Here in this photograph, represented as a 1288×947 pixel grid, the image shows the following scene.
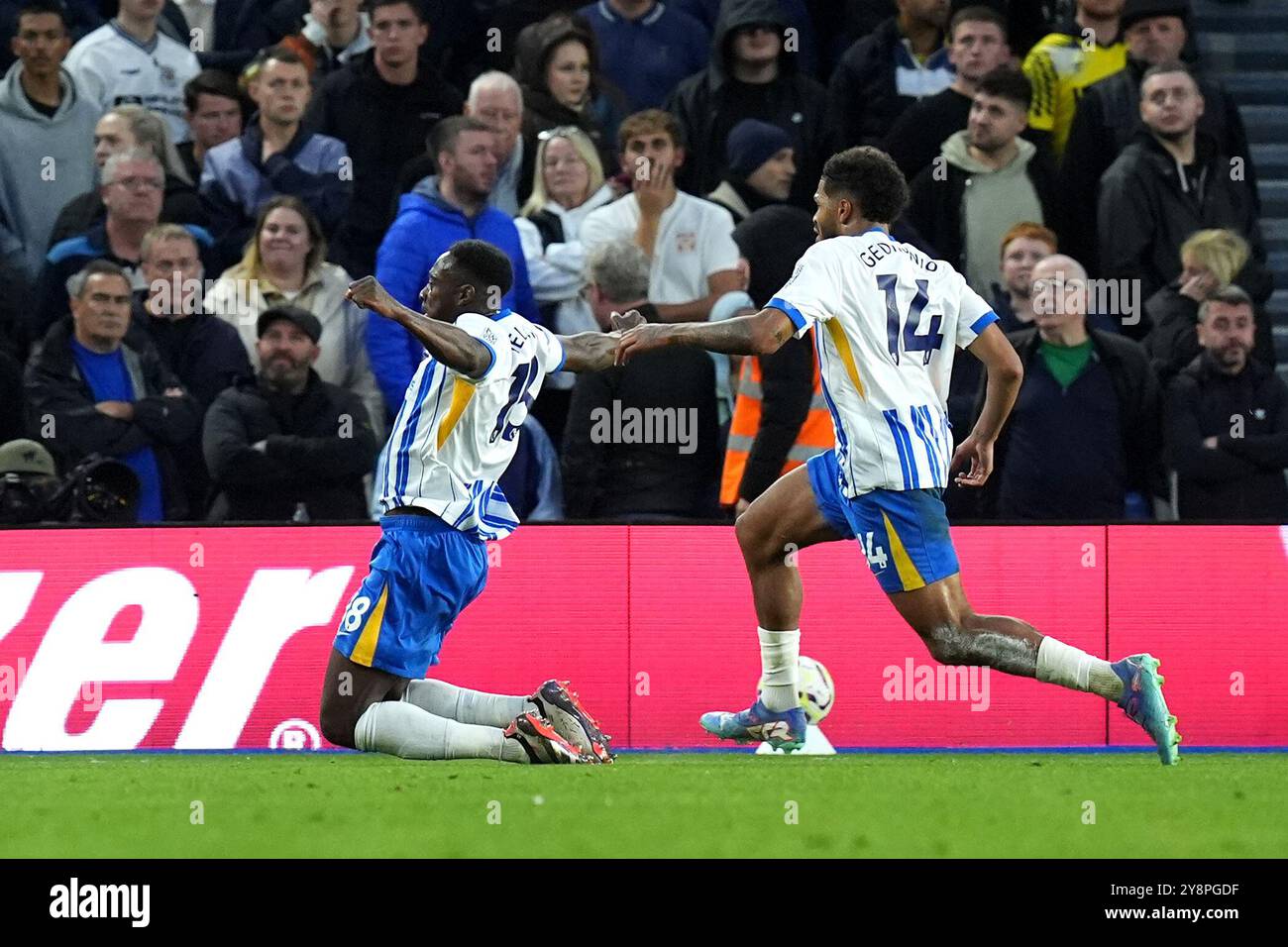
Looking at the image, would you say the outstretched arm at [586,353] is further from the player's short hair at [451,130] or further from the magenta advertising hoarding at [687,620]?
the player's short hair at [451,130]

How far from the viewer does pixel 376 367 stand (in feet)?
36.4

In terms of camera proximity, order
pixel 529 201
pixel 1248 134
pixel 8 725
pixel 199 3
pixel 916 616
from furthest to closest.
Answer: pixel 1248 134 < pixel 199 3 < pixel 529 201 < pixel 8 725 < pixel 916 616

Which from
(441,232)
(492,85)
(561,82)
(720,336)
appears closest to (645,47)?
(561,82)

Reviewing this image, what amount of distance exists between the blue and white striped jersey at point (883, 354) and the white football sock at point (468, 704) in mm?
1506

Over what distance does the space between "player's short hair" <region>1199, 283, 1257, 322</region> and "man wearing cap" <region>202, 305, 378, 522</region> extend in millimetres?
4347

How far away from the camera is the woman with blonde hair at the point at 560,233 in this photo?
11.2 m

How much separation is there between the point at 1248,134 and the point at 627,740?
6122mm

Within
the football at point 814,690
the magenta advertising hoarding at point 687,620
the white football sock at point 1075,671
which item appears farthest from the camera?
the magenta advertising hoarding at point 687,620

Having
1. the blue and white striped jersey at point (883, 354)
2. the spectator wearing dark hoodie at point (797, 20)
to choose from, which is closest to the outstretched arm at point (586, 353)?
the blue and white striped jersey at point (883, 354)

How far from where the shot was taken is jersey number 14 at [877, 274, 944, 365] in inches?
294

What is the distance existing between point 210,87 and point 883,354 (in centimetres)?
582

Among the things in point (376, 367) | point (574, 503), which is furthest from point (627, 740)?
point (376, 367)

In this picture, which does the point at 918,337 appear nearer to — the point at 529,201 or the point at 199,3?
the point at 529,201

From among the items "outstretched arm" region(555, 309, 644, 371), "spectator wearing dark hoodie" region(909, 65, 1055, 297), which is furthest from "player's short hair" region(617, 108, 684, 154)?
"outstretched arm" region(555, 309, 644, 371)
